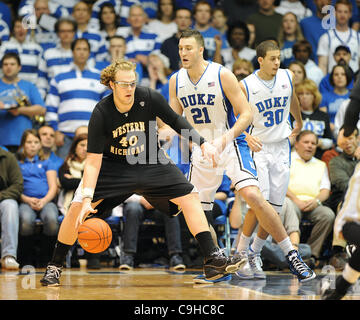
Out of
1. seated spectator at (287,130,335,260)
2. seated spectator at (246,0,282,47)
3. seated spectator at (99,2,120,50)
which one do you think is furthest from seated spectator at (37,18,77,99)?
seated spectator at (287,130,335,260)

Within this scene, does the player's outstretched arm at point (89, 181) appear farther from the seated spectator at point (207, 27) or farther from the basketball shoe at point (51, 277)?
the seated spectator at point (207, 27)

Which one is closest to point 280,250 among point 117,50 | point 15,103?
point 117,50

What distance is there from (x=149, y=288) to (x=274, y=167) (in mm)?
1977

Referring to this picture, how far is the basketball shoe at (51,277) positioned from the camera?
5.92 m

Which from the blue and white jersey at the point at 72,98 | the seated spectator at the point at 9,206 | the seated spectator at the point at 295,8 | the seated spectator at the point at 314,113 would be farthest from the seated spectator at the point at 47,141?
the seated spectator at the point at 295,8

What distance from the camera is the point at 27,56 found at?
32.7 ft

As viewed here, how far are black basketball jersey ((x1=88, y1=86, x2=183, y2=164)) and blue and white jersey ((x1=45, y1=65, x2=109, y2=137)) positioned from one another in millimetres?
3584

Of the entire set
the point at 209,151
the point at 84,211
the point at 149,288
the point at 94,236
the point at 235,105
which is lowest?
the point at 149,288

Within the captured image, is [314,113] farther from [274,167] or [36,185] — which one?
[36,185]

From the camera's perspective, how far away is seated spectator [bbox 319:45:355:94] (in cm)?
1013

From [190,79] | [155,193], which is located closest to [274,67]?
[190,79]

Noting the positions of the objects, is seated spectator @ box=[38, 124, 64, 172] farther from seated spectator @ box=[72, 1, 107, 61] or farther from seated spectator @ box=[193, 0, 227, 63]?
seated spectator @ box=[193, 0, 227, 63]

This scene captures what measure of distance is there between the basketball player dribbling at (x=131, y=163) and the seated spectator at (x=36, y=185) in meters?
2.56
